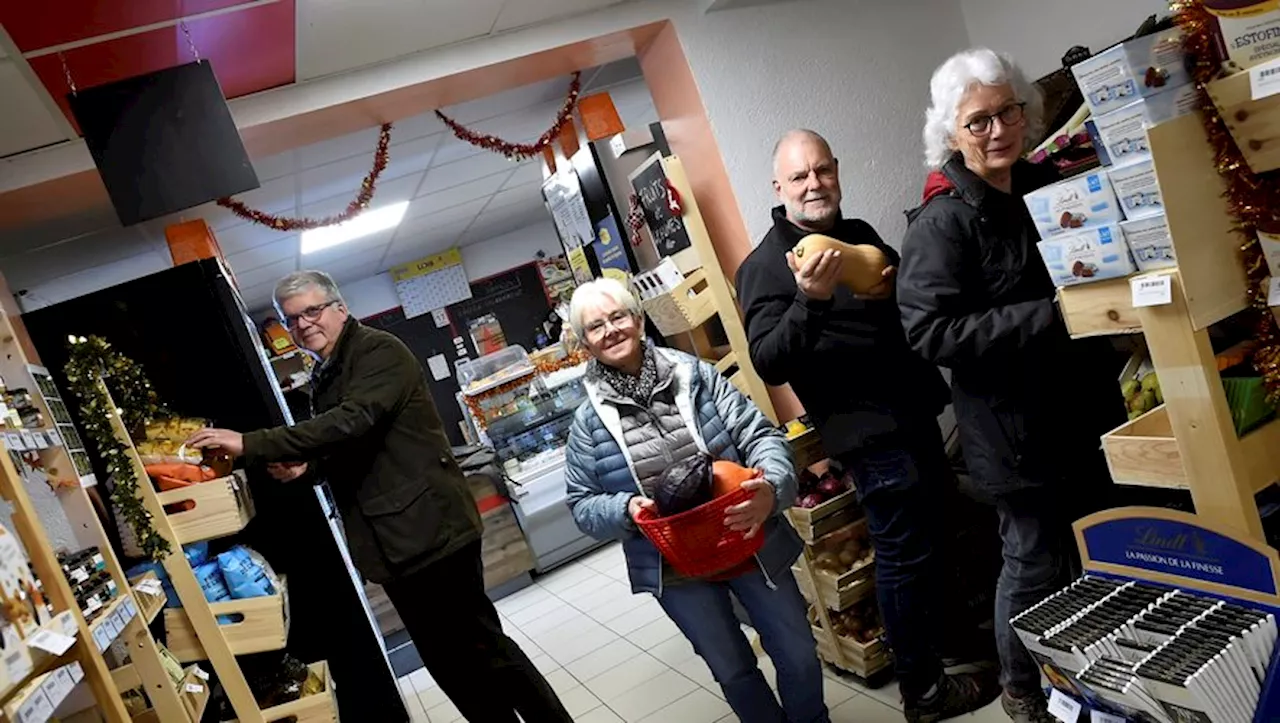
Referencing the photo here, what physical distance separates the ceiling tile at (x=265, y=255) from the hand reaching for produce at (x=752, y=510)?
5.84 meters

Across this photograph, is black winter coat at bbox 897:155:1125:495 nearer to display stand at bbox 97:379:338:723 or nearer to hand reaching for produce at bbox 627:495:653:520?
hand reaching for produce at bbox 627:495:653:520

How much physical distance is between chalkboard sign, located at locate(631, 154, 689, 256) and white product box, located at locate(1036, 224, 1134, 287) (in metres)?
2.00

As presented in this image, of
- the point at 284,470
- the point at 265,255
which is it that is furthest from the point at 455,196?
the point at 284,470

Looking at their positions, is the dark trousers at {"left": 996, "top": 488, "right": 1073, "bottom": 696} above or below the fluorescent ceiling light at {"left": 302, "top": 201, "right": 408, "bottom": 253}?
below

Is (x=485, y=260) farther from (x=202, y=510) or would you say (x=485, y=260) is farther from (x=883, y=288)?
(x=883, y=288)

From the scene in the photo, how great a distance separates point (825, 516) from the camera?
3125 millimetres

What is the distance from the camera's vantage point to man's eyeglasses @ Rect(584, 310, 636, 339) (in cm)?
232

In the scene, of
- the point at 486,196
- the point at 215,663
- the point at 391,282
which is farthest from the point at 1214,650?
the point at 391,282

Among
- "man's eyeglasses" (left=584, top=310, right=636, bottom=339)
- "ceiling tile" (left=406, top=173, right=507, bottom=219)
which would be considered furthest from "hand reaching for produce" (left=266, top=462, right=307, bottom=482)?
"ceiling tile" (left=406, top=173, right=507, bottom=219)

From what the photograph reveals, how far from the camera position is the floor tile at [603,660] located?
4.14 meters

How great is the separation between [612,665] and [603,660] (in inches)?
4.4

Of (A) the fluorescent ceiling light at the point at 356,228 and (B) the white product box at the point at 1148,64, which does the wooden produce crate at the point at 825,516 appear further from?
(A) the fluorescent ceiling light at the point at 356,228

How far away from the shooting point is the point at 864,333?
8.41 ft

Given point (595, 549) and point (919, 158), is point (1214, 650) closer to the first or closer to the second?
point (919, 158)
